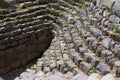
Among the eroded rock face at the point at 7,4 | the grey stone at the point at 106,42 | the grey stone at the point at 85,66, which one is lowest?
the grey stone at the point at 85,66

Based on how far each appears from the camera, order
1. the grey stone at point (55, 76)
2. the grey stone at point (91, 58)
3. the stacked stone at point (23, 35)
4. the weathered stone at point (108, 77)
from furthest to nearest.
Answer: the stacked stone at point (23, 35) < the grey stone at point (55, 76) < the grey stone at point (91, 58) < the weathered stone at point (108, 77)

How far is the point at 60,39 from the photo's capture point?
866 centimetres

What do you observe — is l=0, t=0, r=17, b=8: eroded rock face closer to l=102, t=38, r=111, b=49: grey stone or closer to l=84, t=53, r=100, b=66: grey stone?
l=84, t=53, r=100, b=66: grey stone

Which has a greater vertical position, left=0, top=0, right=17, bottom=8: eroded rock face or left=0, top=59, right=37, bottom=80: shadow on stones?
left=0, top=0, right=17, bottom=8: eroded rock face

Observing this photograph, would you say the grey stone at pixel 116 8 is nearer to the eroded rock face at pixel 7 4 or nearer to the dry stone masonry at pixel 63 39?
the dry stone masonry at pixel 63 39

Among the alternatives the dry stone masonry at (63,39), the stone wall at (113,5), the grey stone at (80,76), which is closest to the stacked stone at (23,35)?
the dry stone masonry at (63,39)

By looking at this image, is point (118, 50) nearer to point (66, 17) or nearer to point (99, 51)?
point (99, 51)

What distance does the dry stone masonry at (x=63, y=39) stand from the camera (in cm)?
629

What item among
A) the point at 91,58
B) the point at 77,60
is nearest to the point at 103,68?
the point at 91,58

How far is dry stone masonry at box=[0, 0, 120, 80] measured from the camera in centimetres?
629

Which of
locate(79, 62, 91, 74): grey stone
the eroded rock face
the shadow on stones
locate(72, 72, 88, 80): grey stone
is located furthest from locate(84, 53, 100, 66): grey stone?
the eroded rock face

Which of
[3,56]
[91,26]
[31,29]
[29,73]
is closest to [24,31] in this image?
[31,29]

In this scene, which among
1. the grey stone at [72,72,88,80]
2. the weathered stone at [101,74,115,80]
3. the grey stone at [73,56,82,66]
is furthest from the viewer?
the grey stone at [73,56,82,66]

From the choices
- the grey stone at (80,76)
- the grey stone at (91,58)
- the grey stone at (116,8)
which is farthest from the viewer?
the grey stone at (116,8)
